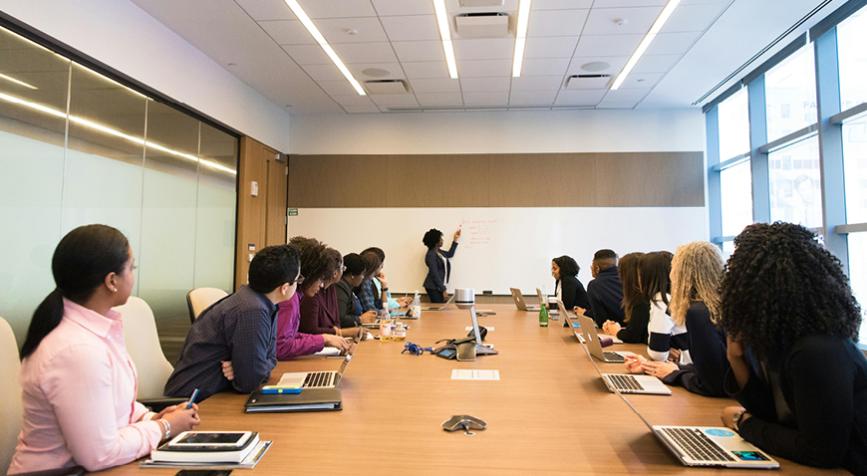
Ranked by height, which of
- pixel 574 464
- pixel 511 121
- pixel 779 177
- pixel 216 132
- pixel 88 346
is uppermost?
pixel 511 121

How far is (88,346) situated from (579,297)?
4.65m

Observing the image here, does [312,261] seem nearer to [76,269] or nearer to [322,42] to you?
[76,269]

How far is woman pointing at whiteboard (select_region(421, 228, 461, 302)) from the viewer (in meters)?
6.98

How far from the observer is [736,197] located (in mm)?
6543

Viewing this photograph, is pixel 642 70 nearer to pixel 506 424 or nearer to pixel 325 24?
pixel 325 24

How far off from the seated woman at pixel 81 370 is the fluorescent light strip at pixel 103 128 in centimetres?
271

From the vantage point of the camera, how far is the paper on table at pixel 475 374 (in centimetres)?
226

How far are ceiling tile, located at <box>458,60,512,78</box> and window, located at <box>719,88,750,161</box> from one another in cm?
299

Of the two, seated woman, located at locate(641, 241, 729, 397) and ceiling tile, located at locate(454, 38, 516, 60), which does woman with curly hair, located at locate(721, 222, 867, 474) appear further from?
ceiling tile, located at locate(454, 38, 516, 60)

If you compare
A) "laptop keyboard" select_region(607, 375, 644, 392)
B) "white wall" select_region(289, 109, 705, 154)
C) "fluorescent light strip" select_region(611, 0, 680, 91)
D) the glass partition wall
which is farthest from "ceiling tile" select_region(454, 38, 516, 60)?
"laptop keyboard" select_region(607, 375, 644, 392)

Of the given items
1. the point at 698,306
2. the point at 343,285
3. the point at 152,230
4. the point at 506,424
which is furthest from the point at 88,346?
the point at 152,230

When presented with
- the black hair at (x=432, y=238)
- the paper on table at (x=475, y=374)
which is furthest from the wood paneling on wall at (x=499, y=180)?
the paper on table at (x=475, y=374)

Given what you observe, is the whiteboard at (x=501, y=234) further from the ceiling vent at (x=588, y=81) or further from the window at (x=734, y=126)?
the ceiling vent at (x=588, y=81)

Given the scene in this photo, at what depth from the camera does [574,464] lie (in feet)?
4.44
